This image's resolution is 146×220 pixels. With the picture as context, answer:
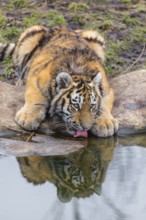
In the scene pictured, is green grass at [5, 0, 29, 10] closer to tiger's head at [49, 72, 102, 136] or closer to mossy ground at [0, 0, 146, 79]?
mossy ground at [0, 0, 146, 79]

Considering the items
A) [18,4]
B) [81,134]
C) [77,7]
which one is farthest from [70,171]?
[18,4]

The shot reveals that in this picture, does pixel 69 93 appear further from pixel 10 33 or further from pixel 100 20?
pixel 100 20

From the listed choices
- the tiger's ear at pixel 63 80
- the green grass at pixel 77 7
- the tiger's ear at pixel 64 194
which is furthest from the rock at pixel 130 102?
the green grass at pixel 77 7

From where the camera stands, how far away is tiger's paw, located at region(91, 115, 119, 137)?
19.8ft

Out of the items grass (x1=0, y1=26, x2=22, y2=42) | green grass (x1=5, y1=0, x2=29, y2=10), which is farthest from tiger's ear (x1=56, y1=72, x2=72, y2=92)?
green grass (x1=5, y1=0, x2=29, y2=10)

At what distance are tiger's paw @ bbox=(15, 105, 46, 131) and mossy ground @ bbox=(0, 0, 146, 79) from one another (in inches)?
71.1

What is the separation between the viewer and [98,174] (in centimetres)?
547

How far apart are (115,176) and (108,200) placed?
43 centimetres

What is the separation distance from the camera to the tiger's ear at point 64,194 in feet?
16.5

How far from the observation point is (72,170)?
5539 mm

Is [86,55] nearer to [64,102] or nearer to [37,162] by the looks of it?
[64,102]

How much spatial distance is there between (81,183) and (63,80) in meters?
1.02

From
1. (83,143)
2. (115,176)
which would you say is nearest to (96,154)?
(83,143)

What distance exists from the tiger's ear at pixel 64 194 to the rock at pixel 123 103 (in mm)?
1026
